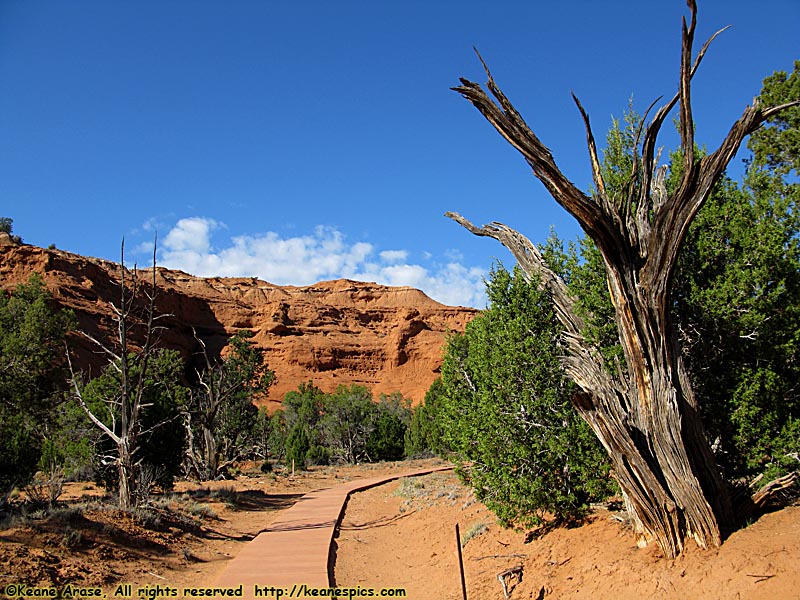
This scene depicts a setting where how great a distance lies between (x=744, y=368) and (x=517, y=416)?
2956mm

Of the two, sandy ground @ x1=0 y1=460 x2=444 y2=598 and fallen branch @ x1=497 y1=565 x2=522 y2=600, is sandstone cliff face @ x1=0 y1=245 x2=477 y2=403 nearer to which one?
sandy ground @ x1=0 y1=460 x2=444 y2=598

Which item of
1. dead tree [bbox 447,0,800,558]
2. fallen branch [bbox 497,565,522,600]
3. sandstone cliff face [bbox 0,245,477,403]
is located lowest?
fallen branch [bbox 497,565,522,600]

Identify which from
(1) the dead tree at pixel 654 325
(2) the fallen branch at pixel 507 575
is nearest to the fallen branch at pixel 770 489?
(1) the dead tree at pixel 654 325

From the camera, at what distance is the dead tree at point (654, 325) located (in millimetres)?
5578

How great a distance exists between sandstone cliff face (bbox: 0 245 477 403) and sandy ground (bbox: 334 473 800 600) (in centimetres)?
6457

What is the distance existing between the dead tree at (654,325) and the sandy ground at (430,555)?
1.52ft

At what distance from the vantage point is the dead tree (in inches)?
220

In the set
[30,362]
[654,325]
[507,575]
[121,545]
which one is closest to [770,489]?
[654,325]

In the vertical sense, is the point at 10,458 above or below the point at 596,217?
below

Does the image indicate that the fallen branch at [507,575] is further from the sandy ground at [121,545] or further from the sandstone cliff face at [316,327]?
the sandstone cliff face at [316,327]

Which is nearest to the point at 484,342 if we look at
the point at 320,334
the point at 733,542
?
the point at 733,542

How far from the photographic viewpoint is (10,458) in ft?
44.3

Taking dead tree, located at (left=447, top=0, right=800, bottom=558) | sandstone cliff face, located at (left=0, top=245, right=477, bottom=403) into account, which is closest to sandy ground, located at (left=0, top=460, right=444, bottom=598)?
dead tree, located at (left=447, top=0, right=800, bottom=558)

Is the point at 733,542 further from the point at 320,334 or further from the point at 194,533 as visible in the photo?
the point at 320,334
